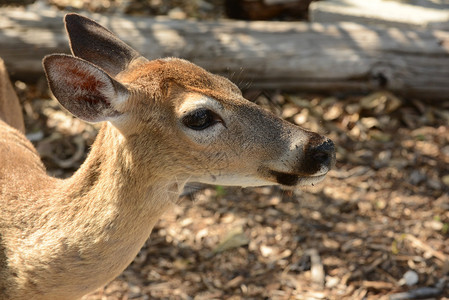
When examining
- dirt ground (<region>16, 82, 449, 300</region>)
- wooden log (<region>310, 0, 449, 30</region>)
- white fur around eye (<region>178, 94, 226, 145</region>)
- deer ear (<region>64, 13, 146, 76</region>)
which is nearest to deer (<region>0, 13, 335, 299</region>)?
white fur around eye (<region>178, 94, 226, 145</region>)

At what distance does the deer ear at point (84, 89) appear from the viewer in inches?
107

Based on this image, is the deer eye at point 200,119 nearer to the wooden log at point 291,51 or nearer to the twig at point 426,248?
the twig at point 426,248

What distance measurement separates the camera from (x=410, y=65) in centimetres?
640

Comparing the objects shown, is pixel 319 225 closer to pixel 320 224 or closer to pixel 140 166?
pixel 320 224

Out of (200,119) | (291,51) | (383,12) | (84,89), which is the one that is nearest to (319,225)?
(291,51)

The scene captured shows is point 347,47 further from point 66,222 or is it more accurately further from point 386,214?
point 66,222

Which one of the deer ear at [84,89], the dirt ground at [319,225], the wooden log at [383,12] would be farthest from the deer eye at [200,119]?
the wooden log at [383,12]

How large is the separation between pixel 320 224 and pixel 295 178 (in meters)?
2.11

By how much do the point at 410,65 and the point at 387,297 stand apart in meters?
2.81

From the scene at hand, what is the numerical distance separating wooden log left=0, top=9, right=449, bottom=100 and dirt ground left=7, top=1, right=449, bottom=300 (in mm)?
282

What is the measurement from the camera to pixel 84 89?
2.84 metres

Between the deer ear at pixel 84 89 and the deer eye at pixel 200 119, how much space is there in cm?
30

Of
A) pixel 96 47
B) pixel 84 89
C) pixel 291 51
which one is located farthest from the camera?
pixel 291 51

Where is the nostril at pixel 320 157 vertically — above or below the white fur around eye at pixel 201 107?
below
